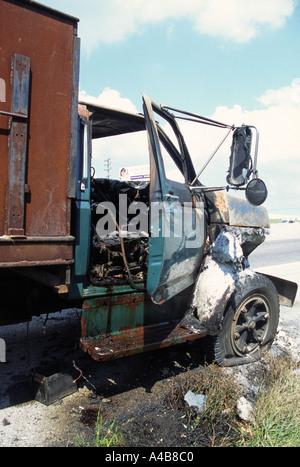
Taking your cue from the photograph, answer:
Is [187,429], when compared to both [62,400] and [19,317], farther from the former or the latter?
[19,317]

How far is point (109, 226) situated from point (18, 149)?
1.58m

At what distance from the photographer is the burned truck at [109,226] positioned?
7.82 ft

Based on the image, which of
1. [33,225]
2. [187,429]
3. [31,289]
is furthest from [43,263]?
[187,429]

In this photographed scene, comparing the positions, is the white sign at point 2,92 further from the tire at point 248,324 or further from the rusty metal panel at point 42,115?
the tire at point 248,324

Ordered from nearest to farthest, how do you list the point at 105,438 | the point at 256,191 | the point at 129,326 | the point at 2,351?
the point at 105,438 < the point at 256,191 < the point at 129,326 < the point at 2,351

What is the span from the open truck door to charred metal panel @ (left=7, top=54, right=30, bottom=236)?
1.11 metres

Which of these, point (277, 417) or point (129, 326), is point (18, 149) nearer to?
point (129, 326)

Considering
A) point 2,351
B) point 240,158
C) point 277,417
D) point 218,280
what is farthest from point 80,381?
point 240,158

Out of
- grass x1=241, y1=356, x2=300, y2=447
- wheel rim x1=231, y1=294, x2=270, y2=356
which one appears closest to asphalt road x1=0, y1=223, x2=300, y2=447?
wheel rim x1=231, y1=294, x2=270, y2=356

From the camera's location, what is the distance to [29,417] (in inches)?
111

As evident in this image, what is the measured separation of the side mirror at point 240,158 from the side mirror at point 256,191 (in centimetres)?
10

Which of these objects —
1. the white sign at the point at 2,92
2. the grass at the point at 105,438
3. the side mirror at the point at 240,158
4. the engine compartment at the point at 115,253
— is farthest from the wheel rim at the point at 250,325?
the white sign at the point at 2,92

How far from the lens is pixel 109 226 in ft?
12.5

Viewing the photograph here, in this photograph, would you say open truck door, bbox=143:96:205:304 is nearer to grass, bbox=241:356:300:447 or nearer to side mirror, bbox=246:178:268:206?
side mirror, bbox=246:178:268:206
